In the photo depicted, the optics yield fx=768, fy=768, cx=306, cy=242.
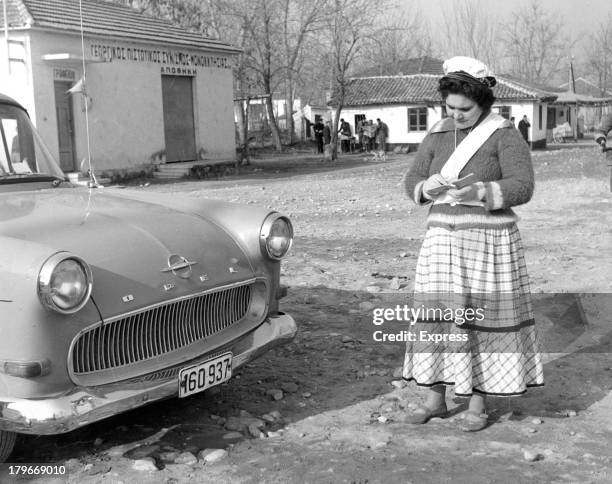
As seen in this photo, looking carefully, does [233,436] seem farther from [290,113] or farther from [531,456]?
[290,113]

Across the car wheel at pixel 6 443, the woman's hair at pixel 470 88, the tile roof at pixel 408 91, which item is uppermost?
the tile roof at pixel 408 91

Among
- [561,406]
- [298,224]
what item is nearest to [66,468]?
[561,406]

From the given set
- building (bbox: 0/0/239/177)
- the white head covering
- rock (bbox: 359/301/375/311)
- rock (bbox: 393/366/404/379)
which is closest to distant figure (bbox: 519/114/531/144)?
building (bbox: 0/0/239/177)

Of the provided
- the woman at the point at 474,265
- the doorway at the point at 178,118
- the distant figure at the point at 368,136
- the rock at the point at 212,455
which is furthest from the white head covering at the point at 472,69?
the distant figure at the point at 368,136

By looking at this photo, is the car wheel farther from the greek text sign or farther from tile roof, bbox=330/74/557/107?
tile roof, bbox=330/74/557/107

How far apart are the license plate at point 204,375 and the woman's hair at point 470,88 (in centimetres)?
161

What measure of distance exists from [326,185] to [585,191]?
565 centimetres

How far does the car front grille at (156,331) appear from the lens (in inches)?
122

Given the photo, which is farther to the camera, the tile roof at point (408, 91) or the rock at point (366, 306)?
the tile roof at point (408, 91)

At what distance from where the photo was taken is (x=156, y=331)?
3375mm

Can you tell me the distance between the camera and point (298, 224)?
416 inches

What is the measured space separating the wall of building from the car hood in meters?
14.0

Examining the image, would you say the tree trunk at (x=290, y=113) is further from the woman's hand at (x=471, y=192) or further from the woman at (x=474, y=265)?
the woman's hand at (x=471, y=192)

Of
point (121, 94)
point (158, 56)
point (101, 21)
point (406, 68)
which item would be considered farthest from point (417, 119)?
point (121, 94)
